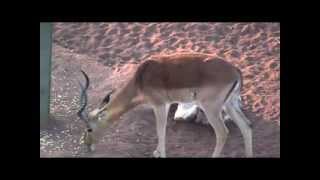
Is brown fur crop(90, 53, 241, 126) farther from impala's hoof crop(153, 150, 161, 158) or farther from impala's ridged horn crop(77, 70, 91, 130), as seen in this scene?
impala's hoof crop(153, 150, 161, 158)

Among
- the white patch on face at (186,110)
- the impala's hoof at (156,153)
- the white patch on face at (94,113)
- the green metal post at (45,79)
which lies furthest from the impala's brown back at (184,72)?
the green metal post at (45,79)

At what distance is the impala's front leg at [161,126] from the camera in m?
4.08

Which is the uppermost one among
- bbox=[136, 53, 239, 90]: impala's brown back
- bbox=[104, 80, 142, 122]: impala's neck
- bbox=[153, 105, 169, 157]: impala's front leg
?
bbox=[136, 53, 239, 90]: impala's brown back

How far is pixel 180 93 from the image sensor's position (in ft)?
13.5

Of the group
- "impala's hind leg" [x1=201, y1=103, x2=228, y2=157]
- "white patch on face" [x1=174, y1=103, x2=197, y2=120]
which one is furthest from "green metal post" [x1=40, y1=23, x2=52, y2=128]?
"impala's hind leg" [x1=201, y1=103, x2=228, y2=157]

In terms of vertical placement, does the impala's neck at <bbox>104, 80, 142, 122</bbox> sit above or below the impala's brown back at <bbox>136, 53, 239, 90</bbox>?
below

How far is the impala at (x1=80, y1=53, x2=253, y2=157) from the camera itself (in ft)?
13.4

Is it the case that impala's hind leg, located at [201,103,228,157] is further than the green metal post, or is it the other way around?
the green metal post

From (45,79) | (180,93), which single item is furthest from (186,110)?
(45,79)

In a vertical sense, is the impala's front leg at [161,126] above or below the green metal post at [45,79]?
below

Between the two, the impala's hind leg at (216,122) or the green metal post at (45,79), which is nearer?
the impala's hind leg at (216,122)

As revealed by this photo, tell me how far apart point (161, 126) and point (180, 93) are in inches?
10.4

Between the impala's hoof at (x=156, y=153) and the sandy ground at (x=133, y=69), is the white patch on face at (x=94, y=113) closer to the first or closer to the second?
the sandy ground at (x=133, y=69)

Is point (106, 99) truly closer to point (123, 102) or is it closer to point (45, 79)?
point (123, 102)
